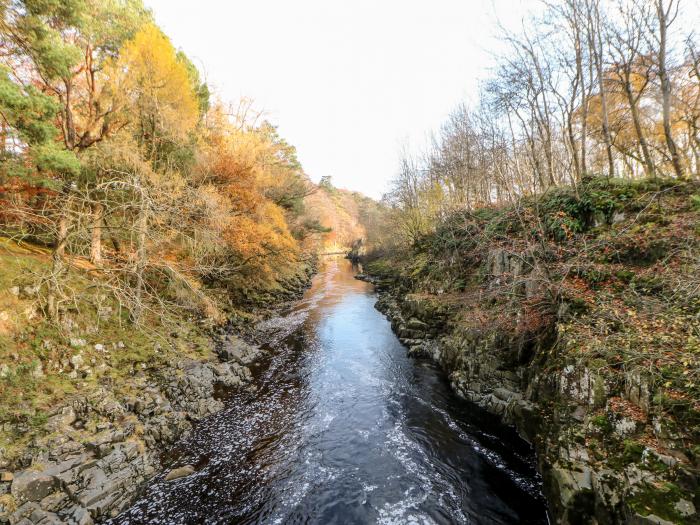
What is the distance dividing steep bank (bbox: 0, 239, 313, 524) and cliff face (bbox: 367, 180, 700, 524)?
852 cm

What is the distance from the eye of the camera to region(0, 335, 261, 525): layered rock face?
5508 millimetres

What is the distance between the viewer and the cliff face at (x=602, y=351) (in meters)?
4.65

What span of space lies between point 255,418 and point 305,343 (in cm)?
650

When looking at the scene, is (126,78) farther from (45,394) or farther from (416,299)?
(416,299)

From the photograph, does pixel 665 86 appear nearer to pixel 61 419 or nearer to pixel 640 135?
pixel 640 135

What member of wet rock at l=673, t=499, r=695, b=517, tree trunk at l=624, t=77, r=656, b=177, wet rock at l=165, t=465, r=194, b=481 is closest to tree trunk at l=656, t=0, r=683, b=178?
tree trunk at l=624, t=77, r=656, b=177

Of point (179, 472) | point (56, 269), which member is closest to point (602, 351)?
point (179, 472)

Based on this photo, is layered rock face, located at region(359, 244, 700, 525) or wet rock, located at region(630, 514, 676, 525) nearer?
wet rock, located at region(630, 514, 676, 525)

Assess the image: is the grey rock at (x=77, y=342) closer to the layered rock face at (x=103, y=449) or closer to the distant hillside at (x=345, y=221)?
the layered rock face at (x=103, y=449)

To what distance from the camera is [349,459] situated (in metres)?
7.53

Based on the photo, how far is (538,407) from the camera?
7.33 metres

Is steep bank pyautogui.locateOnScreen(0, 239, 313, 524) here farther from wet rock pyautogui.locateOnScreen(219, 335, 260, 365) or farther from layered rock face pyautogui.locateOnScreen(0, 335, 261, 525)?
wet rock pyautogui.locateOnScreen(219, 335, 260, 365)

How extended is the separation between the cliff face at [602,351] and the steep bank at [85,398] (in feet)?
28.0

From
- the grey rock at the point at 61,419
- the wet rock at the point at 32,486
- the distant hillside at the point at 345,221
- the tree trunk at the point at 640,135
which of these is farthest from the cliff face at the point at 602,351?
the distant hillside at the point at 345,221
